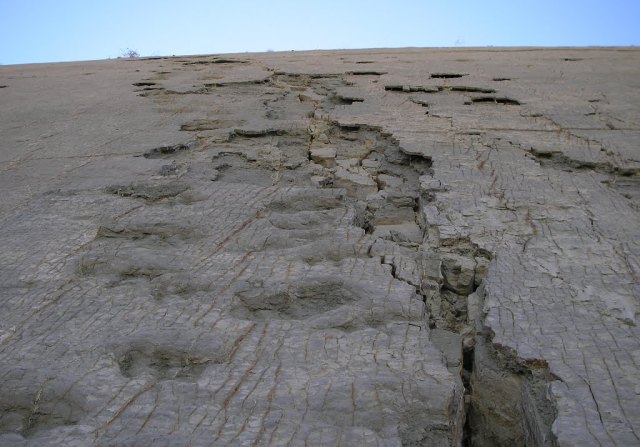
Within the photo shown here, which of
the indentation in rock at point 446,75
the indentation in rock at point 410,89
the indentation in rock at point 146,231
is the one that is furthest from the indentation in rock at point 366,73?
the indentation in rock at point 146,231

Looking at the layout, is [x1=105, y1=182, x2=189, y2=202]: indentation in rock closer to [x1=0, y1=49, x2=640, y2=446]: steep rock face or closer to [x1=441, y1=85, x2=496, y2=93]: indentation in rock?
[x1=0, y1=49, x2=640, y2=446]: steep rock face

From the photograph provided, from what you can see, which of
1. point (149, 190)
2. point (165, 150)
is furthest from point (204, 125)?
point (149, 190)

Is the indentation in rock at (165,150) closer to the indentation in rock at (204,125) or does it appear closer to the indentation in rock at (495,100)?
the indentation in rock at (204,125)

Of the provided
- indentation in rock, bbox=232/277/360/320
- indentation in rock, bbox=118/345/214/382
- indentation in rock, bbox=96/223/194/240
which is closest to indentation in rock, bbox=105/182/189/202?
indentation in rock, bbox=96/223/194/240

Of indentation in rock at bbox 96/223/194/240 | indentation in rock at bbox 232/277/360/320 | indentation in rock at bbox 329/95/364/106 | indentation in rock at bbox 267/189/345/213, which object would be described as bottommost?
indentation in rock at bbox 232/277/360/320

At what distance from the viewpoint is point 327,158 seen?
2703 millimetres

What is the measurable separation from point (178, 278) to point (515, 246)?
0.89m

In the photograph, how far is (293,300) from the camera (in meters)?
1.49

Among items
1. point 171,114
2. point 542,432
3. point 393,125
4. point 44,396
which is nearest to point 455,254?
point 542,432

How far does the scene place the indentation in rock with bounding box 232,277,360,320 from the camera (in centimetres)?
145

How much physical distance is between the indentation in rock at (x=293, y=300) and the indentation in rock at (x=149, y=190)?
813 millimetres

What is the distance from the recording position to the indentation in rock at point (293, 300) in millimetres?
1452

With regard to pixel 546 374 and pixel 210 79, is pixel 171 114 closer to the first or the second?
pixel 210 79

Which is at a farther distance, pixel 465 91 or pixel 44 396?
pixel 465 91
